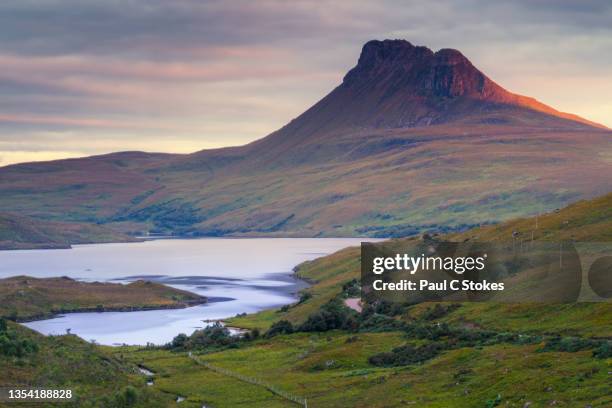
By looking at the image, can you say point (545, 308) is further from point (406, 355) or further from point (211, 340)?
point (211, 340)

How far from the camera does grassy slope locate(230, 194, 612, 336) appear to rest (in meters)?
88.0

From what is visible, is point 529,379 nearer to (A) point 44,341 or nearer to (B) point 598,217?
(A) point 44,341

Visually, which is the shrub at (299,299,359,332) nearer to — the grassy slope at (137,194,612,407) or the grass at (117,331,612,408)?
the grassy slope at (137,194,612,407)

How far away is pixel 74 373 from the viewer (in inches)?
3120

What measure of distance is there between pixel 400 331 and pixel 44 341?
1640 inches

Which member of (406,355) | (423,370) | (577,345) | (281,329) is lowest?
(281,329)

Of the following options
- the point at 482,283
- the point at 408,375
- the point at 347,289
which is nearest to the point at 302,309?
the point at 347,289

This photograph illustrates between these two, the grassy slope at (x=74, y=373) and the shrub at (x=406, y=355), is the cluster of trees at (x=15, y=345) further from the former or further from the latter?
the shrub at (x=406, y=355)

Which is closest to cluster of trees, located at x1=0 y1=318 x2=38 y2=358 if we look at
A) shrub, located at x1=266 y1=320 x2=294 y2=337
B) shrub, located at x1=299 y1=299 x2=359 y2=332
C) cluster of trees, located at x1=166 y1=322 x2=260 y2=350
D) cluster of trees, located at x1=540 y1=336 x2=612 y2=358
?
cluster of trees, located at x1=166 y1=322 x2=260 y2=350

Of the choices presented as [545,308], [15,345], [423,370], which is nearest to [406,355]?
[423,370]

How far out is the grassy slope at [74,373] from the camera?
72.5 m

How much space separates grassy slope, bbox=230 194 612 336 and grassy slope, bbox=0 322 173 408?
1500 inches

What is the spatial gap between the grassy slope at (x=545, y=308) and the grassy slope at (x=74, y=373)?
1500 inches

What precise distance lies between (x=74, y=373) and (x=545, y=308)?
163ft
